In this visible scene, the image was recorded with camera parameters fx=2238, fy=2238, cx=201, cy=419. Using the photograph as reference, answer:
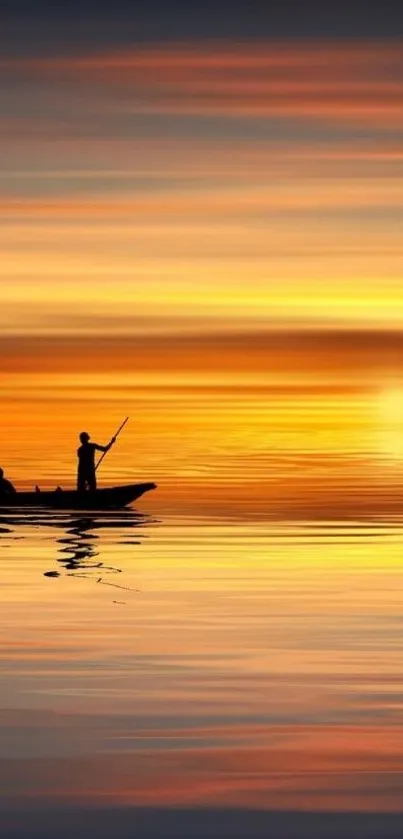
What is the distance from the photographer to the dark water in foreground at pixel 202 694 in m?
16.2

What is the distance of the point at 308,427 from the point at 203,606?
10753 cm

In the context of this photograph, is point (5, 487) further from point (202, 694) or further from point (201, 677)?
point (202, 694)

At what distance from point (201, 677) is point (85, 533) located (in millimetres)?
21514

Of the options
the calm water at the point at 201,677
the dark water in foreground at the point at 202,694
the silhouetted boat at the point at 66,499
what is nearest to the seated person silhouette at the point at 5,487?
the silhouetted boat at the point at 66,499

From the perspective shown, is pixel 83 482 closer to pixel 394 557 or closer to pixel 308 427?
pixel 394 557

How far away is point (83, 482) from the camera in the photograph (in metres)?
49.5

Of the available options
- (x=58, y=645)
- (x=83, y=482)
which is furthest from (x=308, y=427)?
(x=58, y=645)

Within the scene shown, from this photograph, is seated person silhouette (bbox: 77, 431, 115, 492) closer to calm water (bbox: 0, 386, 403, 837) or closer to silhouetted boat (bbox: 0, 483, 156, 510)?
silhouetted boat (bbox: 0, 483, 156, 510)

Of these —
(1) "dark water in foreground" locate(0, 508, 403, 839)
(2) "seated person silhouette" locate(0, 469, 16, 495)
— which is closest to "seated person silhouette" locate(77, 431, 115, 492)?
(2) "seated person silhouette" locate(0, 469, 16, 495)

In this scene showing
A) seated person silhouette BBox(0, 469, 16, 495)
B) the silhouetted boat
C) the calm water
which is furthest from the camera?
seated person silhouette BBox(0, 469, 16, 495)

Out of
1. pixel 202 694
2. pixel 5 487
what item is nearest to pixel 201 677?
pixel 202 694

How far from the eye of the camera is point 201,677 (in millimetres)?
22422

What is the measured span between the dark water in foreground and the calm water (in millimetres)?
31

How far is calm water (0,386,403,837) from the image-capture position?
54.1ft
